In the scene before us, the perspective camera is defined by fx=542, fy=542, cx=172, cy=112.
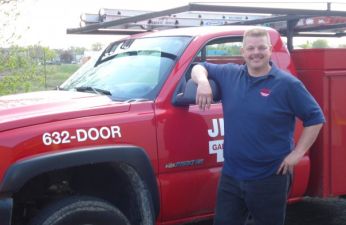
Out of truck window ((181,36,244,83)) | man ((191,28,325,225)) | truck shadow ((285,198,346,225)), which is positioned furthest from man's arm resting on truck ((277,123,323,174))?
truck shadow ((285,198,346,225))

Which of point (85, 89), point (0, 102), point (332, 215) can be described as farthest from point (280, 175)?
point (332, 215)

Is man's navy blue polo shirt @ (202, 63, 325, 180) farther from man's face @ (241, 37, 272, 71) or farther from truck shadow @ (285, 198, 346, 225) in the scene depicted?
truck shadow @ (285, 198, 346, 225)

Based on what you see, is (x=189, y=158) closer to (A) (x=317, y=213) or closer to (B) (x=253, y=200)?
(B) (x=253, y=200)

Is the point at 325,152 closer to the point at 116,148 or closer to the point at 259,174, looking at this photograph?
the point at 259,174

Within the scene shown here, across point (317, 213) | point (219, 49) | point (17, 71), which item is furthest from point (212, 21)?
point (17, 71)

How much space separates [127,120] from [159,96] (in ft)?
1.15

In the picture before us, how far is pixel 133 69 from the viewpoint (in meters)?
4.16

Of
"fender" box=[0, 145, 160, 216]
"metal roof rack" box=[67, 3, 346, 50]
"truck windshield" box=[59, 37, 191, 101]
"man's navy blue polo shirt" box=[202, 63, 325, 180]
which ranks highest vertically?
"metal roof rack" box=[67, 3, 346, 50]

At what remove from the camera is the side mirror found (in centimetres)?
347

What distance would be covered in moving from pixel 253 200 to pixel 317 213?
3.09m

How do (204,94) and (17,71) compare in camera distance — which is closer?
(204,94)

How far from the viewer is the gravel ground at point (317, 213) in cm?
572

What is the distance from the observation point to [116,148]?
3467mm

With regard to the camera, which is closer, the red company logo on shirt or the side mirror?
the red company logo on shirt
